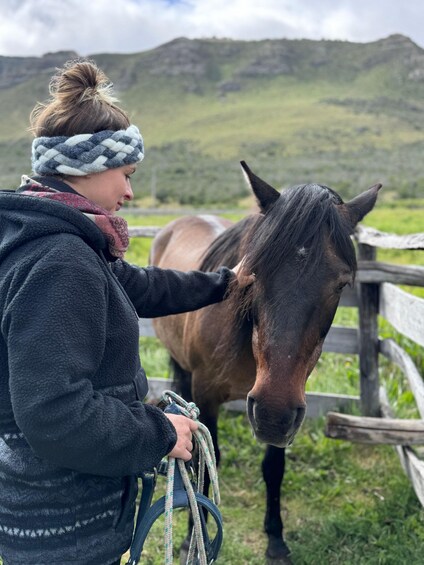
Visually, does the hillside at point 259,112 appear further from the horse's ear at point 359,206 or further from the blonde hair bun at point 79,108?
the horse's ear at point 359,206

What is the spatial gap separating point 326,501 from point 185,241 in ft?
7.62

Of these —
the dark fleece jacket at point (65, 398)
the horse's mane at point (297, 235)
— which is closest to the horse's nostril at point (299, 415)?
the horse's mane at point (297, 235)

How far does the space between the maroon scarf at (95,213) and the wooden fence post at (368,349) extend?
3.21 meters

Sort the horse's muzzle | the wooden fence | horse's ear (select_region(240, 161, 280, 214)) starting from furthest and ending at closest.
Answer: the wooden fence, horse's ear (select_region(240, 161, 280, 214)), the horse's muzzle

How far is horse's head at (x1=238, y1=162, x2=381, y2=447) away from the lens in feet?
6.49

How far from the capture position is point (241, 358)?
281cm

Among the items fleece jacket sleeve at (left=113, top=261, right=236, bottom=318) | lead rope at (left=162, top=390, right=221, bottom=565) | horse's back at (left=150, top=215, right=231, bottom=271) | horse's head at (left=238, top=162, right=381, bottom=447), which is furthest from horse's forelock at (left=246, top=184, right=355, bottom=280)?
horse's back at (left=150, top=215, right=231, bottom=271)

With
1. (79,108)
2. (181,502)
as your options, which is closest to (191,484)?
(181,502)

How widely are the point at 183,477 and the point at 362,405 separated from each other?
3.23 m

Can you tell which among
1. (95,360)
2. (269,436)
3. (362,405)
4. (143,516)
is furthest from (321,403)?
(95,360)

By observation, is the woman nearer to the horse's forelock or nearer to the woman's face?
the woman's face

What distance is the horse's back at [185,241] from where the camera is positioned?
414 centimetres

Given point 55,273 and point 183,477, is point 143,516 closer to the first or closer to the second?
point 183,477

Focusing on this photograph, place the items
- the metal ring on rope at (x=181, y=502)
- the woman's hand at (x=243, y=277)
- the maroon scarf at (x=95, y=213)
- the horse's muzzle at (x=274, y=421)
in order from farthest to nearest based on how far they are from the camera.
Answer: the woman's hand at (x=243, y=277) < the horse's muzzle at (x=274, y=421) < the metal ring on rope at (x=181, y=502) < the maroon scarf at (x=95, y=213)
